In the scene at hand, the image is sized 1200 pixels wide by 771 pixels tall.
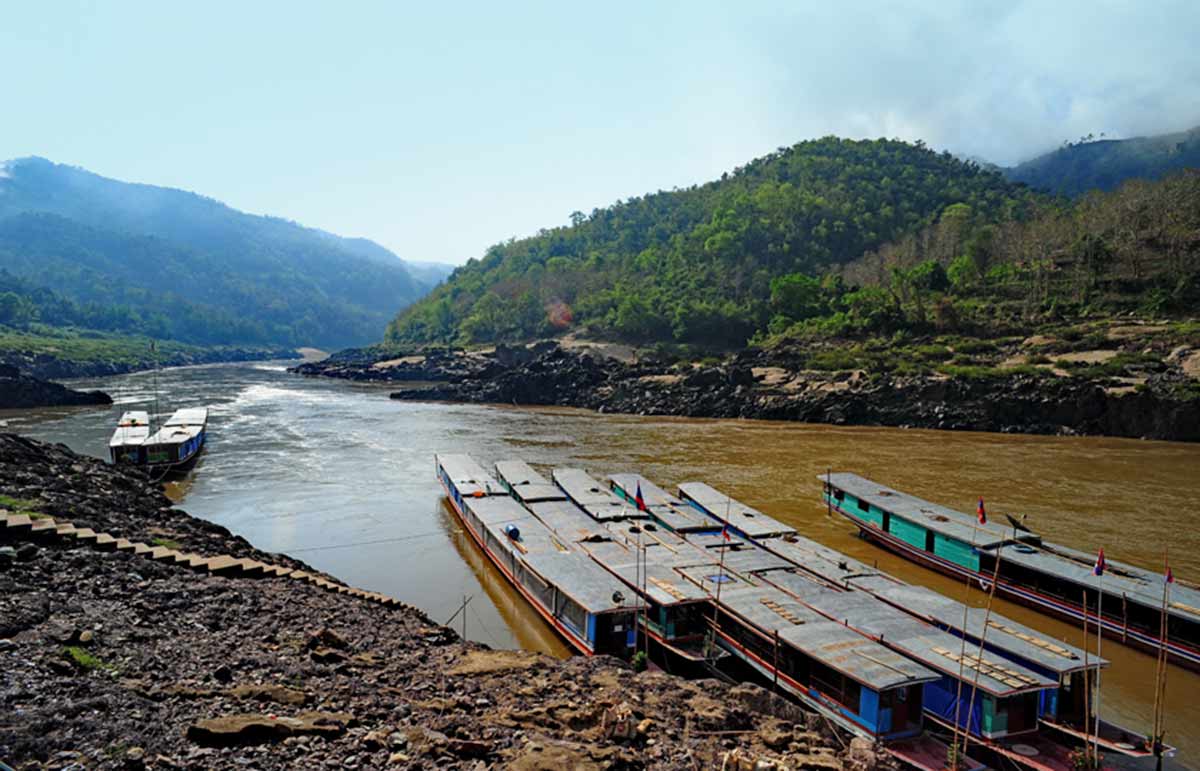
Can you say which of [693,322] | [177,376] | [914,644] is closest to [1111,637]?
[914,644]

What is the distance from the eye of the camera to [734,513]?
28.5m

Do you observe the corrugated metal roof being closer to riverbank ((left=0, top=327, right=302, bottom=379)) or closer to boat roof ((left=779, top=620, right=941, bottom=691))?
boat roof ((left=779, top=620, right=941, bottom=691))

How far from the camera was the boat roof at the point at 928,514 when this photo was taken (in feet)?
83.5

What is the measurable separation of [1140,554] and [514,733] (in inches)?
1148

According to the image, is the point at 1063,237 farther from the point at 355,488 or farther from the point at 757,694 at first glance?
the point at 757,694

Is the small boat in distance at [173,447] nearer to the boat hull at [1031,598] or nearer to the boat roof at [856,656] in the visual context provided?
the boat hull at [1031,598]

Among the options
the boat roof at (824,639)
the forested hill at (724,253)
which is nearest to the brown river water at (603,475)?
the boat roof at (824,639)

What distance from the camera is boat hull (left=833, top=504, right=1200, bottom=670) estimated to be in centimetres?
1902

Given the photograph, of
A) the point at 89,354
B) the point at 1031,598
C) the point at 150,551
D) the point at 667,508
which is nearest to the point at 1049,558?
the point at 1031,598

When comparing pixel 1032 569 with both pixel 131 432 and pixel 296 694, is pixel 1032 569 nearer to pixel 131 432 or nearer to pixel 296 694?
pixel 296 694

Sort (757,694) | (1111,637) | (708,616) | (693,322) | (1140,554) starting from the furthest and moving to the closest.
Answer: (693,322)
(1140,554)
(1111,637)
(708,616)
(757,694)

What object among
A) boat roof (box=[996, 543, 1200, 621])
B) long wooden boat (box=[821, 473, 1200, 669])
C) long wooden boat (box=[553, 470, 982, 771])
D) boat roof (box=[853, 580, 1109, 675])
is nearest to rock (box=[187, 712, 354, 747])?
long wooden boat (box=[553, 470, 982, 771])

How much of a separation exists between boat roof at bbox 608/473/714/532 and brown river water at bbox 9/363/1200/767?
6.29m

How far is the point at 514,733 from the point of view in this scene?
1044 centimetres
